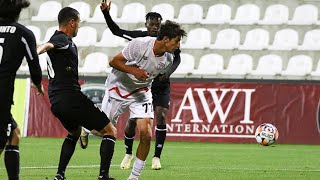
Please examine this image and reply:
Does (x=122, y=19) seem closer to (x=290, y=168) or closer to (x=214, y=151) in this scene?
(x=214, y=151)

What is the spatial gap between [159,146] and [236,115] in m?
7.73

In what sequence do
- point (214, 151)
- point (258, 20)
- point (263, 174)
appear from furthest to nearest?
point (258, 20) → point (214, 151) → point (263, 174)

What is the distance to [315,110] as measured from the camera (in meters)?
20.2

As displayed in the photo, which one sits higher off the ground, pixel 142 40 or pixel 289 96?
pixel 142 40

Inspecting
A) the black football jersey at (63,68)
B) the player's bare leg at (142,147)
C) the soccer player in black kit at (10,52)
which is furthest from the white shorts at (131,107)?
the soccer player in black kit at (10,52)

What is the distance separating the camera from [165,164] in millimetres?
13844

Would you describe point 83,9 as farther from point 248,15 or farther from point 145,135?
point 145,135

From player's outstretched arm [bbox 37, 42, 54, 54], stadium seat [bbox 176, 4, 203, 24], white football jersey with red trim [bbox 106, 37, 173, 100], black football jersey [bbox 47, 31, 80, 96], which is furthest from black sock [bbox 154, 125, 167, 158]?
stadium seat [bbox 176, 4, 203, 24]

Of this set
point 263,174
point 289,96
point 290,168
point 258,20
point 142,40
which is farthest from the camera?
point 258,20

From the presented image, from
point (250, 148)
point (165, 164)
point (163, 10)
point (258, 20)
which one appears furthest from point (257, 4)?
point (165, 164)

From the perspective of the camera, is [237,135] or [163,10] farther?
[163,10]

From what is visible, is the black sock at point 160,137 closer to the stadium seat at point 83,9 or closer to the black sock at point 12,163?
the black sock at point 12,163

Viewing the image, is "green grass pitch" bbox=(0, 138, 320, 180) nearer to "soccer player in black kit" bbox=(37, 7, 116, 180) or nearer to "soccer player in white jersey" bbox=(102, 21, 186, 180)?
"soccer player in white jersey" bbox=(102, 21, 186, 180)

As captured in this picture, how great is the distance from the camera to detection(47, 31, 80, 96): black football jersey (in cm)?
980
